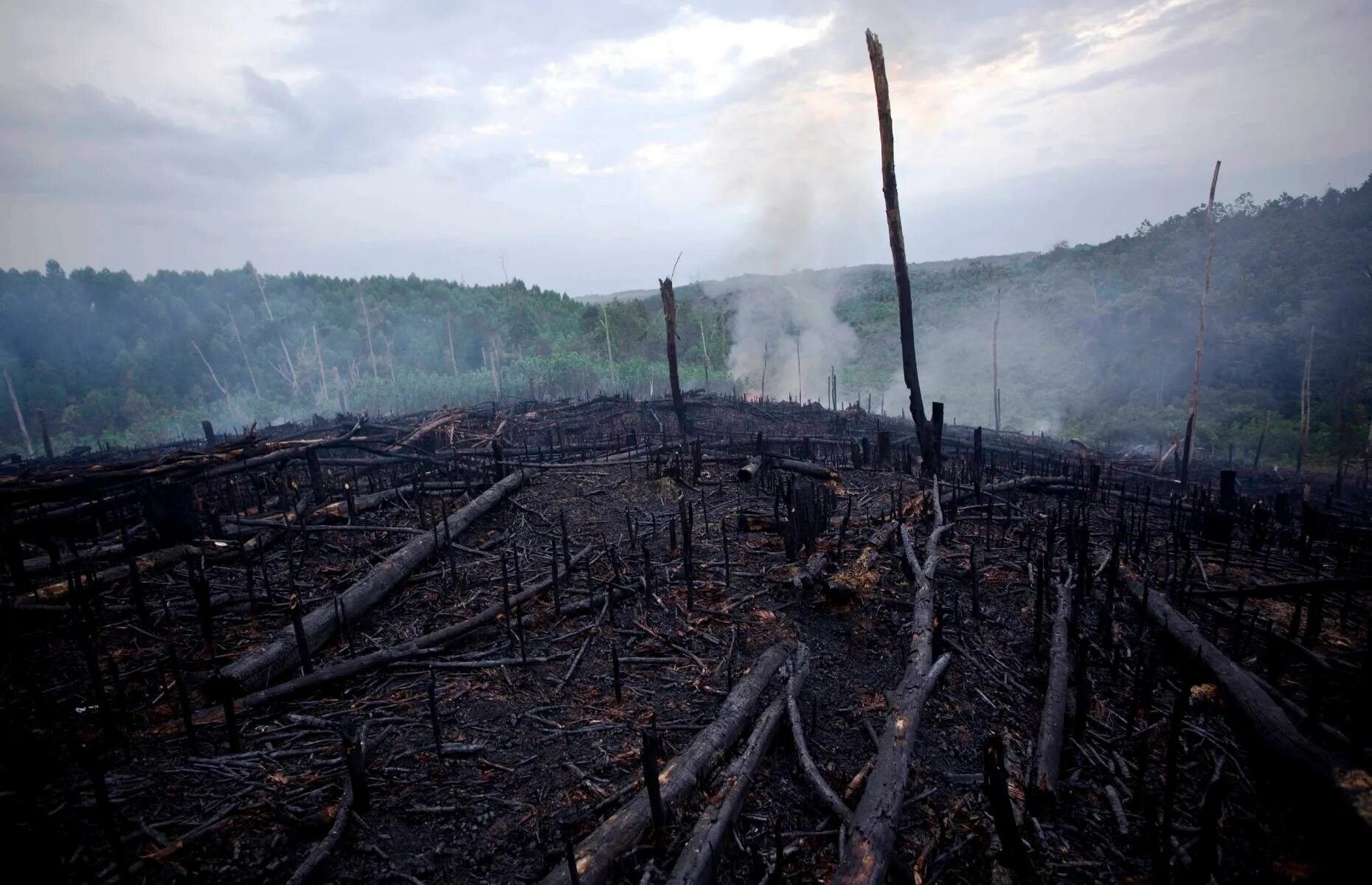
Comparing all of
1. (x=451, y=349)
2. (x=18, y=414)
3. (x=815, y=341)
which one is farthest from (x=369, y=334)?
(x=815, y=341)

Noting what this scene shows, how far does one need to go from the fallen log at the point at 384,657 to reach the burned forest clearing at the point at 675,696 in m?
0.03

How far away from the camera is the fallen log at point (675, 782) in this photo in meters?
Result: 2.61

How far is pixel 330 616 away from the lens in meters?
5.26

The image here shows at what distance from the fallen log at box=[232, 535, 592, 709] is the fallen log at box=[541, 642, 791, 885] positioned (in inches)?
105

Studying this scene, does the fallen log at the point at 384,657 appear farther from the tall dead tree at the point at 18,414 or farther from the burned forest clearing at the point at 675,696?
the tall dead tree at the point at 18,414

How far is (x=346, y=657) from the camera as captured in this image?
4969 millimetres

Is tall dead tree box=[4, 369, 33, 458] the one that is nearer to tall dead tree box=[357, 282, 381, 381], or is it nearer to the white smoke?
tall dead tree box=[357, 282, 381, 381]

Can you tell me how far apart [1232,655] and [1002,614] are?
5.44ft

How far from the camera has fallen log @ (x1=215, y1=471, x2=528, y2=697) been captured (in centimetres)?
424

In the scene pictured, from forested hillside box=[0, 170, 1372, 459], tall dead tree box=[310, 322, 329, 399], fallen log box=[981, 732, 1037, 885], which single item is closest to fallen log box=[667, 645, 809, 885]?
fallen log box=[981, 732, 1037, 885]

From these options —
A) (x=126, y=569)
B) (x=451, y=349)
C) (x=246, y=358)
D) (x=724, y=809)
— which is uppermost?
(x=246, y=358)

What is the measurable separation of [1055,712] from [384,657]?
517 cm

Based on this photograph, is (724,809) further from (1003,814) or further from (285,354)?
(285,354)

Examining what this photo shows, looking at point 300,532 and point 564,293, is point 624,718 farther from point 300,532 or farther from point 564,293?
point 564,293
